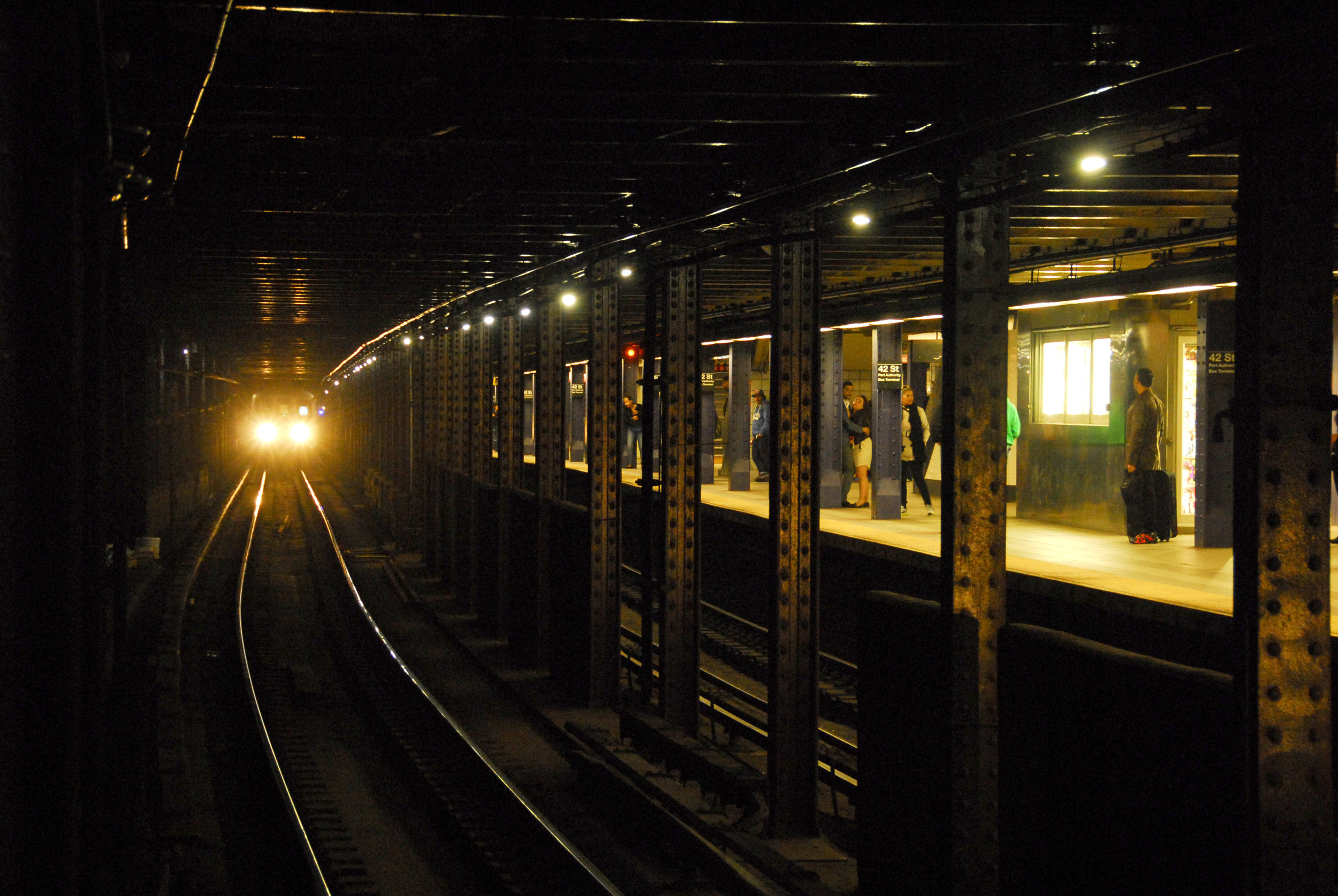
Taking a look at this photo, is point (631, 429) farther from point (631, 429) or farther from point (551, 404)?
point (551, 404)

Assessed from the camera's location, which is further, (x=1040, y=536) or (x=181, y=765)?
(x=1040, y=536)

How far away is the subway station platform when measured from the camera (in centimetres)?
933

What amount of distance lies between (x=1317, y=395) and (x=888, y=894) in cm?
315

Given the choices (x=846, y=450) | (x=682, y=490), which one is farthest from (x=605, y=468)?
(x=846, y=450)

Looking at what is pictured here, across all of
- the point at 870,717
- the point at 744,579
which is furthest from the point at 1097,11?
the point at 744,579

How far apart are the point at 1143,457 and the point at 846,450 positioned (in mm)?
7365

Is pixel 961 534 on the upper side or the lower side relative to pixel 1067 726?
upper

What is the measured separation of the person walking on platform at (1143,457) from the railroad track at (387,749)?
22.8ft

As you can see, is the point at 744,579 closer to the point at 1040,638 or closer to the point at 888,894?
the point at 888,894

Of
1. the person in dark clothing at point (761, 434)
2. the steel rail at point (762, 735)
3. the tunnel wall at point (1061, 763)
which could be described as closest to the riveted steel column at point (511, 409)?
the steel rail at point (762, 735)

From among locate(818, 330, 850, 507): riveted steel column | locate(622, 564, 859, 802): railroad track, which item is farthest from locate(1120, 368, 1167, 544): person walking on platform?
locate(818, 330, 850, 507): riveted steel column

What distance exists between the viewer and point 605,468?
35.8ft

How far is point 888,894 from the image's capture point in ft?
19.4

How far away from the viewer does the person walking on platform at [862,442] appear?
62.1 ft
